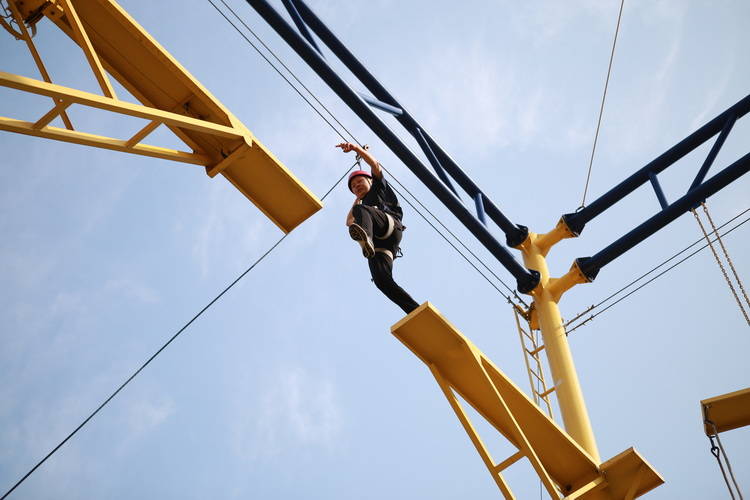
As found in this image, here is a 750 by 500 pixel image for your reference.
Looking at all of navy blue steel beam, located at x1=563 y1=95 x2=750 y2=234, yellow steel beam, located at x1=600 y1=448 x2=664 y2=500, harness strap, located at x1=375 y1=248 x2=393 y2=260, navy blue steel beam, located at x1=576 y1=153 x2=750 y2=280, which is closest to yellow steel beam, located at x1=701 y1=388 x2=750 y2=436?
yellow steel beam, located at x1=600 y1=448 x2=664 y2=500

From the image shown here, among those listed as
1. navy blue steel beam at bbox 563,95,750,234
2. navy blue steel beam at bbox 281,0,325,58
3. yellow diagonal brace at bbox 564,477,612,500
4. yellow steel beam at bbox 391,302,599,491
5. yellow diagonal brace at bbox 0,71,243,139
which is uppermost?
navy blue steel beam at bbox 281,0,325,58

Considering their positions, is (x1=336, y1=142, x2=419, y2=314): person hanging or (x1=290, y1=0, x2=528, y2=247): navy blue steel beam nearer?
(x1=336, y1=142, x2=419, y2=314): person hanging

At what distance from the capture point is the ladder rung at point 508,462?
539 cm

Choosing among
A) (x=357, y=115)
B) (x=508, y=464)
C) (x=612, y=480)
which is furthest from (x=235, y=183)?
(x=612, y=480)

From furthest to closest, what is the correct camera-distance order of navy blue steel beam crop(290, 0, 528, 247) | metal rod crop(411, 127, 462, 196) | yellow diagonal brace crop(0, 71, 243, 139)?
metal rod crop(411, 127, 462, 196)
navy blue steel beam crop(290, 0, 528, 247)
yellow diagonal brace crop(0, 71, 243, 139)

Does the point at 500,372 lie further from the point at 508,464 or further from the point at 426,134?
the point at 426,134

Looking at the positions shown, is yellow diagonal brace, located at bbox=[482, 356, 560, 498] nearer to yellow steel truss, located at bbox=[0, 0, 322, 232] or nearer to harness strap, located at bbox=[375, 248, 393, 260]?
harness strap, located at bbox=[375, 248, 393, 260]

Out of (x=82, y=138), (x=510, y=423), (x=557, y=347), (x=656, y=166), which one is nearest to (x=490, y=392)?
(x=510, y=423)

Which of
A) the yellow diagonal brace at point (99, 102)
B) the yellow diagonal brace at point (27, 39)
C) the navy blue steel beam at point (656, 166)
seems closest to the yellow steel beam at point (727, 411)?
the navy blue steel beam at point (656, 166)

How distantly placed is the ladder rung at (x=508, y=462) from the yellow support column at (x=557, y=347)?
1060 mm

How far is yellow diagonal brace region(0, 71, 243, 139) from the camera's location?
385cm

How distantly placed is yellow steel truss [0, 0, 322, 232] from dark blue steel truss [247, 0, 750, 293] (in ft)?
5.57

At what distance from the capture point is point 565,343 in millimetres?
7293

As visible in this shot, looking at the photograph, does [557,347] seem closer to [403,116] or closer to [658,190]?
[658,190]
